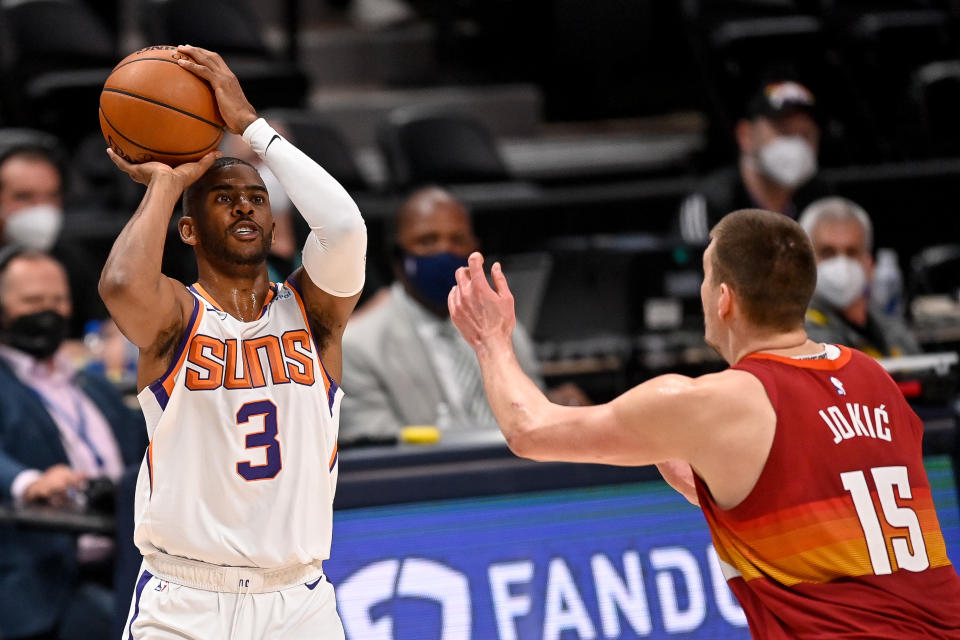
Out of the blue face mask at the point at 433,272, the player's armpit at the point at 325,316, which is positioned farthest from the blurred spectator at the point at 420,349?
the player's armpit at the point at 325,316

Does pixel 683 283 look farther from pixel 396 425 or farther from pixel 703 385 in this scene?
pixel 703 385

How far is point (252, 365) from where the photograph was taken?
10.7ft

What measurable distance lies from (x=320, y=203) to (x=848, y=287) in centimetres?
331

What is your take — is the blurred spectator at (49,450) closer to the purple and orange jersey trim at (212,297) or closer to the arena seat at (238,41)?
the purple and orange jersey trim at (212,297)

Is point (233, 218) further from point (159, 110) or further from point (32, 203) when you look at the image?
point (32, 203)

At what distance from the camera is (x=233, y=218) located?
10.8ft

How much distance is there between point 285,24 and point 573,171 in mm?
2559

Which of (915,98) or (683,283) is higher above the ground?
(915,98)

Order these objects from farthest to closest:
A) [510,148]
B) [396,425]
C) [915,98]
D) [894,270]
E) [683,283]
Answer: [510,148], [915,98], [894,270], [683,283], [396,425]

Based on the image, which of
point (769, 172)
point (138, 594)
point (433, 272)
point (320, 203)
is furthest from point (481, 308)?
point (769, 172)

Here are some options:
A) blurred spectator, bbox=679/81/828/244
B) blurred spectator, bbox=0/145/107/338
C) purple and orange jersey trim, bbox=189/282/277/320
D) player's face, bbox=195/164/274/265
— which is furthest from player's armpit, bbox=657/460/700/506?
blurred spectator, bbox=0/145/107/338

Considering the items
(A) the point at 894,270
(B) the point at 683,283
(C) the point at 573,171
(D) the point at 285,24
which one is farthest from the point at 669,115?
(B) the point at 683,283

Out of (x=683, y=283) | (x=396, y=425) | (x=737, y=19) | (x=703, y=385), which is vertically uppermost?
(x=737, y=19)

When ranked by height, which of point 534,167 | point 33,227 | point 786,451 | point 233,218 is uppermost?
point 534,167
